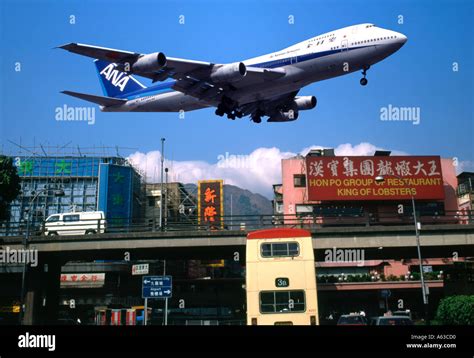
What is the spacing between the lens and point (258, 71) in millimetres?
35344

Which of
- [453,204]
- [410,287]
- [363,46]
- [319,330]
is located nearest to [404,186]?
[453,204]

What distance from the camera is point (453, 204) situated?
234 ft

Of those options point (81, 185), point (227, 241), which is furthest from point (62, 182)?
point (227, 241)

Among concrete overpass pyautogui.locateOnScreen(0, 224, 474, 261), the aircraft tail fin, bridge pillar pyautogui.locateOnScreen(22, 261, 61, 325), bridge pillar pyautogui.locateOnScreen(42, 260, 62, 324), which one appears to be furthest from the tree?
the aircraft tail fin

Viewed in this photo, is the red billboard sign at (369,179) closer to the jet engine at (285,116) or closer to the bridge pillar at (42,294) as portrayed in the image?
the jet engine at (285,116)

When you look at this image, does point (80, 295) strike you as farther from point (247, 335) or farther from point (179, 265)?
point (247, 335)

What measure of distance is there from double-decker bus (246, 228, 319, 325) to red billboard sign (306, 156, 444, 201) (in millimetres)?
52491

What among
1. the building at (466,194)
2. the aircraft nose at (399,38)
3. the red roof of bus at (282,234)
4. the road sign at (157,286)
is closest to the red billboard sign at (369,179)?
the building at (466,194)

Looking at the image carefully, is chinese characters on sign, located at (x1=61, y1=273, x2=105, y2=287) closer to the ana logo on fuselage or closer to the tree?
the tree

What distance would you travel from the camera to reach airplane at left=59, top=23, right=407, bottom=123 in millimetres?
33406

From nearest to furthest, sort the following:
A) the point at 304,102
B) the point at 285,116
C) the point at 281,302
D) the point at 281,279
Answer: the point at 281,302, the point at 281,279, the point at 304,102, the point at 285,116

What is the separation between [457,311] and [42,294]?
3020 cm

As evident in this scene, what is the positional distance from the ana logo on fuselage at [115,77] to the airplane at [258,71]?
8869 mm

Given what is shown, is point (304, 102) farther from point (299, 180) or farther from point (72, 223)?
point (299, 180)
